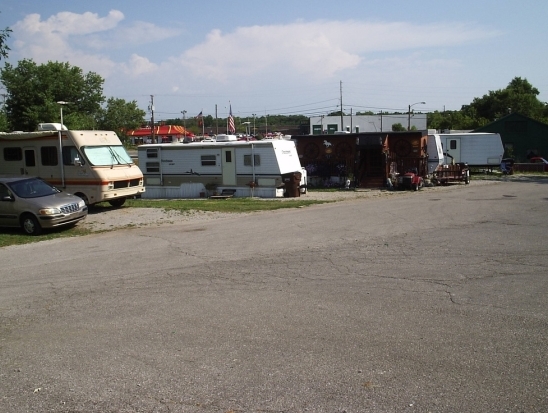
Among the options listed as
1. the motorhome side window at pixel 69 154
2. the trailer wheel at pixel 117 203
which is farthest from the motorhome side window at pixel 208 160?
the motorhome side window at pixel 69 154

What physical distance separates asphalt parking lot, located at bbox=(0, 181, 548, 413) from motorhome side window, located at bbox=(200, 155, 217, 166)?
12.3 metres

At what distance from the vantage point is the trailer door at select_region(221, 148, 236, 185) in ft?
77.0

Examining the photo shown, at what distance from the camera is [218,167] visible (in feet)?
78.3

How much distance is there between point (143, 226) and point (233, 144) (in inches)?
354

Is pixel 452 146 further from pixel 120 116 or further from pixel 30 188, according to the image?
pixel 120 116

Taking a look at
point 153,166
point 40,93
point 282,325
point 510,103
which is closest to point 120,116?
point 40,93

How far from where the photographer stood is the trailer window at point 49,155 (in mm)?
18234

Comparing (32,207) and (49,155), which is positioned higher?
(49,155)

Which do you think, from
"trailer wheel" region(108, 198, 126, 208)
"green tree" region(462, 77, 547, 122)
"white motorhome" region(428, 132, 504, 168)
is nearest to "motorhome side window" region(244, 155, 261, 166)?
"trailer wheel" region(108, 198, 126, 208)

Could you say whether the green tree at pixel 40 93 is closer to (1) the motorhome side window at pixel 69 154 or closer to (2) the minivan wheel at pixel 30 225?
(1) the motorhome side window at pixel 69 154

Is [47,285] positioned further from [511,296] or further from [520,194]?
[520,194]

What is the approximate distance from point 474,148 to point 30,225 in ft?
92.6

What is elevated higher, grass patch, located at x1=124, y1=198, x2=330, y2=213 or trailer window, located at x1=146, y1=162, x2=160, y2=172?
trailer window, located at x1=146, y1=162, x2=160, y2=172

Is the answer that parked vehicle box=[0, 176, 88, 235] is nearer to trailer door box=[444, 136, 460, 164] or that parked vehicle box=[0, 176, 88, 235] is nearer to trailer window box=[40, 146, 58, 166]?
trailer window box=[40, 146, 58, 166]
